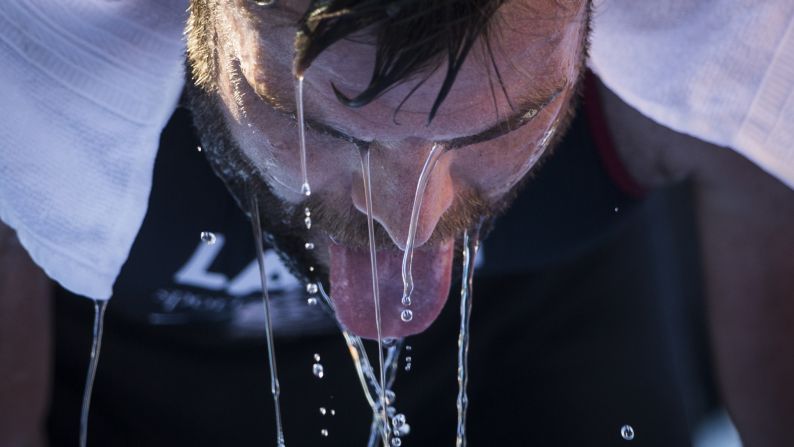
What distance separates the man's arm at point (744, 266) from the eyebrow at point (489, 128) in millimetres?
331

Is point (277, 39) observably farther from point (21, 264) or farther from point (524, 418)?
point (524, 418)

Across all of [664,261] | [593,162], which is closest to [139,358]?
[593,162]

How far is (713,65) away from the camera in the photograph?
950 millimetres

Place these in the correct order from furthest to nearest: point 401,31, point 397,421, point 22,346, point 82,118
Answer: point 397,421 < point 22,346 < point 82,118 < point 401,31

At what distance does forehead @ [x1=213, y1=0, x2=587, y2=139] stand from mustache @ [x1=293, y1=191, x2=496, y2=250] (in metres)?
0.12

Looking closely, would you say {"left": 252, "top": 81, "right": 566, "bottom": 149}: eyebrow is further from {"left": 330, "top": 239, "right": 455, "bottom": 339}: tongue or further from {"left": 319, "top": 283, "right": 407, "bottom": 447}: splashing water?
{"left": 319, "top": 283, "right": 407, "bottom": 447}: splashing water

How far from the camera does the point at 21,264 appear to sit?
1023mm

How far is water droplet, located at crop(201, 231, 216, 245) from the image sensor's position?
1.04m

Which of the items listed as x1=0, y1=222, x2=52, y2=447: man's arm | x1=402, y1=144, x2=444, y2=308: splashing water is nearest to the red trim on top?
x1=402, y1=144, x2=444, y2=308: splashing water

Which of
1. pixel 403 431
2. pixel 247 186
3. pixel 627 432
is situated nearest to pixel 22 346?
pixel 247 186

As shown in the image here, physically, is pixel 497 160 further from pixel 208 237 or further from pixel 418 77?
pixel 208 237

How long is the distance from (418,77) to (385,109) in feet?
0.15

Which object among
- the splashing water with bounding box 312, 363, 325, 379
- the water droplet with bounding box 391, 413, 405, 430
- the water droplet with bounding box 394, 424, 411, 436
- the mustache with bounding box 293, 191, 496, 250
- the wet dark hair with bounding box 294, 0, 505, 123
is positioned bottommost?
the water droplet with bounding box 394, 424, 411, 436

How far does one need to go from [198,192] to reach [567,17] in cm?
45
